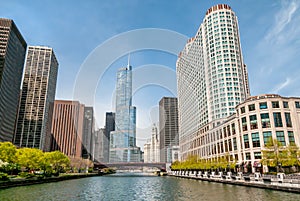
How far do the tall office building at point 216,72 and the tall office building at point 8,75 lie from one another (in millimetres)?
134653

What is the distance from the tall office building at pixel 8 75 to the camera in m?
174

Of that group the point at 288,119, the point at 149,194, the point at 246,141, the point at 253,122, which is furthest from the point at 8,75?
the point at 288,119

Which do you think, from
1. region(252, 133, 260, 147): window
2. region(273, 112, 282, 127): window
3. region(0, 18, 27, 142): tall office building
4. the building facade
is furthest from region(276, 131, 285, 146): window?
region(0, 18, 27, 142): tall office building

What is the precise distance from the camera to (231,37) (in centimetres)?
14638

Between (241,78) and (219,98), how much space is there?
60.1 feet

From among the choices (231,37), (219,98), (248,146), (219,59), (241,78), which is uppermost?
(231,37)

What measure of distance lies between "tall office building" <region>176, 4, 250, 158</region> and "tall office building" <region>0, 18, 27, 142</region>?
13465cm

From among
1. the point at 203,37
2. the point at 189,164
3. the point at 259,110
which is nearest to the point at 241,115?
the point at 259,110

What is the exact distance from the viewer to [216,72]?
142750 millimetres

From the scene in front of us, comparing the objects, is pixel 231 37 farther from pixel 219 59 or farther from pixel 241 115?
pixel 241 115

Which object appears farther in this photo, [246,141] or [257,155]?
[246,141]

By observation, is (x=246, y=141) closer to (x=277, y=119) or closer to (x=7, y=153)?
(x=277, y=119)

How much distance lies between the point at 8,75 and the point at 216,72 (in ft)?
497

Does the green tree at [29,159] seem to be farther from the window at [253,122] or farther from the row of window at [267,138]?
the window at [253,122]
